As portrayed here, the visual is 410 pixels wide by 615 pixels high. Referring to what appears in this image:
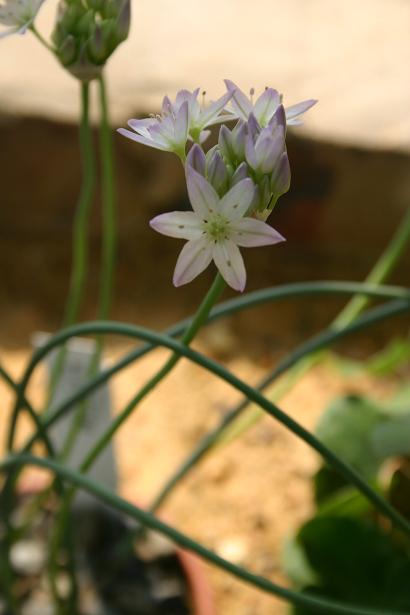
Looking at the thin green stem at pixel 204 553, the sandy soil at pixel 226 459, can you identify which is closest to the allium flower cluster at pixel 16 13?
the thin green stem at pixel 204 553

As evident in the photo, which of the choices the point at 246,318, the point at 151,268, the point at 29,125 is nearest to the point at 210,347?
the point at 246,318

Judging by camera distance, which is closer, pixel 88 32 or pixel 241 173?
pixel 241 173

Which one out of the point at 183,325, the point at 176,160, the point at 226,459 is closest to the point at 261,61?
the point at 176,160

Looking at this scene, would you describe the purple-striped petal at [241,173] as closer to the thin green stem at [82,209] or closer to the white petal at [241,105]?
the white petal at [241,105]

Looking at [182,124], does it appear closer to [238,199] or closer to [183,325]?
[238,199]


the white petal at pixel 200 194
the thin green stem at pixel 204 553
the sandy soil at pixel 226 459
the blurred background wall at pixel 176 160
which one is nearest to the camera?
the white petal at pixel 200 194
